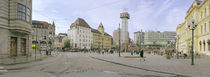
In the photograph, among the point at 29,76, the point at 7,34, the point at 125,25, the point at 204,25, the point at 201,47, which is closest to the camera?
the point at 29,76

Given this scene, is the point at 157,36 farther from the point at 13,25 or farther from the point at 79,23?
the point at 13,25

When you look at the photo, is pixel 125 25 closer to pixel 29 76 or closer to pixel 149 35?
pixel 149 35

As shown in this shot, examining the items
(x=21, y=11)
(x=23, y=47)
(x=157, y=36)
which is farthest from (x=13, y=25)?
(x=157, y=36)

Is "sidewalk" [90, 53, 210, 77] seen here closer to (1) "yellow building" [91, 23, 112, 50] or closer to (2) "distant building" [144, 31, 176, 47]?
(1) "yellow building" [91, 23, 112, 50]

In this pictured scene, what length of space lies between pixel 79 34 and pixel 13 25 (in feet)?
267

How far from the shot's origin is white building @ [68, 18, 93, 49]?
332ft

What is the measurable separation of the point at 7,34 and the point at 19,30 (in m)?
1.60

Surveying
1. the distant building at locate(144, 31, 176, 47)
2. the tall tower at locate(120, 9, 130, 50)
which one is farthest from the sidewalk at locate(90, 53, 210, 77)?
the distant building at locate(144, 31, 176, 47)

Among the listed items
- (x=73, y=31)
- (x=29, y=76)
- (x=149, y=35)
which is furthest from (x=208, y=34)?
A: (x=149, y=35)

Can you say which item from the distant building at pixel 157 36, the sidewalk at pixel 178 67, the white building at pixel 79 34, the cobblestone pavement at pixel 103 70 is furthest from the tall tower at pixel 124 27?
the cobblestone pavement at pixel 103 70

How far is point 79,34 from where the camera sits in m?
102

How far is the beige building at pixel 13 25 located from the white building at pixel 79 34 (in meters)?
74.5

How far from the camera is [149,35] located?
160 meters

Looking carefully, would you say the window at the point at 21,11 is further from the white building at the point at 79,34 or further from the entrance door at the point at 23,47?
the white building at the point at 79,34
